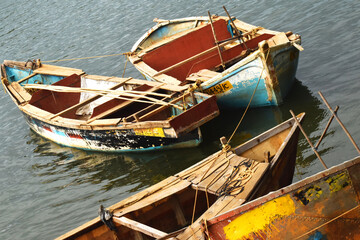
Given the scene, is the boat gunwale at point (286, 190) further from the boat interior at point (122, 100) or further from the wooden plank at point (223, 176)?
the boat interior at point (122, 100)

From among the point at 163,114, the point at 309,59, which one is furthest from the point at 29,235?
the point at 309,59

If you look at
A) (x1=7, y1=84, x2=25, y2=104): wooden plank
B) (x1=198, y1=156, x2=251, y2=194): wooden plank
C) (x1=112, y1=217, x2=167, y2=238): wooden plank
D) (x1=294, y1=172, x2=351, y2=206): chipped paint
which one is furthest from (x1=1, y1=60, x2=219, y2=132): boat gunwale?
(x1=294, y1=172, x2=351, y2=206): chipped paint

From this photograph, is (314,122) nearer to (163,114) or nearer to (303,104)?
(303,104)

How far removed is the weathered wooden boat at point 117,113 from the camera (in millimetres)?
11555

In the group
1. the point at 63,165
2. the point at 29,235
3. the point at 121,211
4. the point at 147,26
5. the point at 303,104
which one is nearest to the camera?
the point at 121,211

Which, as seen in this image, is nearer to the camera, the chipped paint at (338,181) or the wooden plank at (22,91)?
the chipped paint at (338,181)

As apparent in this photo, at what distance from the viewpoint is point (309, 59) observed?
14688mm

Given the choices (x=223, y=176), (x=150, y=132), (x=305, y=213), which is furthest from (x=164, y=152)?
(x=305, y=213)

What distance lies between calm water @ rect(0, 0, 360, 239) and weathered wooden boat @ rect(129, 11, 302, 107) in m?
0.59

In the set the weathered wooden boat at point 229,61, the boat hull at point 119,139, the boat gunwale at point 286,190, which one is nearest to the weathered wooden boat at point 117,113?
the boat hull at point 119,139

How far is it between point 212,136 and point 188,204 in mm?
3603

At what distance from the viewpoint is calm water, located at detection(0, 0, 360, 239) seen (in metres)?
11.6

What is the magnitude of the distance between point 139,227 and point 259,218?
210cm

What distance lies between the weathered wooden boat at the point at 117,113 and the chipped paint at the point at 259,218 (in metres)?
4.12
